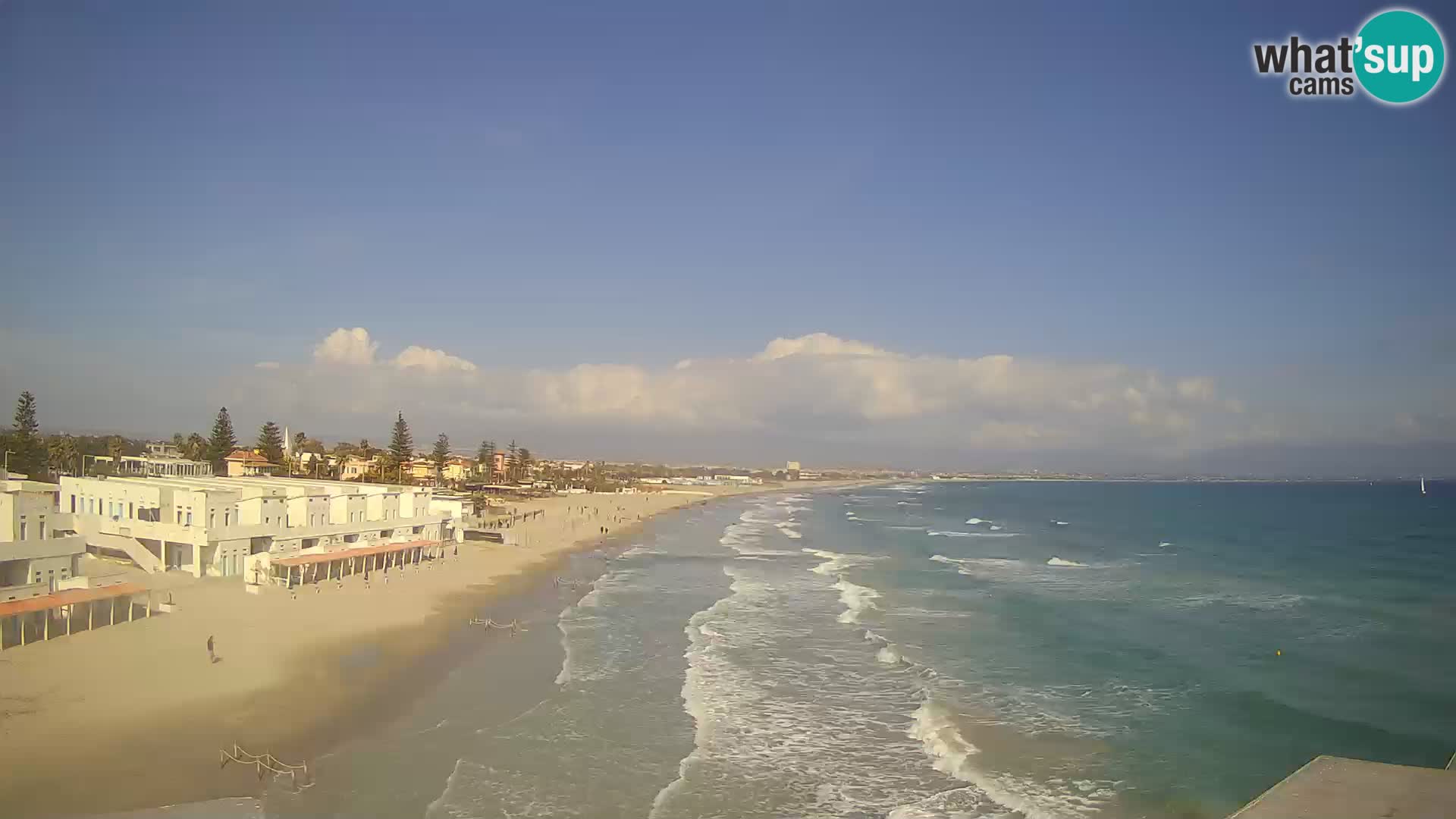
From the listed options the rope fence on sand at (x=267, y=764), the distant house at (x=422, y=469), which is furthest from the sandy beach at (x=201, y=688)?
the distant house at (x=422, y=469)

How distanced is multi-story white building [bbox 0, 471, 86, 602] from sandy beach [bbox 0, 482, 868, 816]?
9.64 feet

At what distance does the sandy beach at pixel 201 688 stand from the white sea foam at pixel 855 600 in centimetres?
1363

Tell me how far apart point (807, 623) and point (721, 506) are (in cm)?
8302

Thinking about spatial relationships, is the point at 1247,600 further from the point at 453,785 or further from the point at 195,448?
the point at 195,448

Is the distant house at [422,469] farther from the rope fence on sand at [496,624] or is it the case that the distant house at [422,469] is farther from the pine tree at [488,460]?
the rope fence on sand at [496,624]

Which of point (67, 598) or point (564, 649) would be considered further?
point (564, 649)

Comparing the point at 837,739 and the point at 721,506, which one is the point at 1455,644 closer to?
the point at 837,739

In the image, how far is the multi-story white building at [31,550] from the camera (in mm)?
23844

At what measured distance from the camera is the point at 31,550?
24.5 m

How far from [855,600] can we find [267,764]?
24096 mm

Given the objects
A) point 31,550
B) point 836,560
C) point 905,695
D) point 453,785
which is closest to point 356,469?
point 836,560

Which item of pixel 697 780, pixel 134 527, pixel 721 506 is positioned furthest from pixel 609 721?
pixel 721 506

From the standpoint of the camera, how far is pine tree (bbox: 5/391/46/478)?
5222 centimetres

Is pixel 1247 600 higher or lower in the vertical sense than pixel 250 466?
lower
